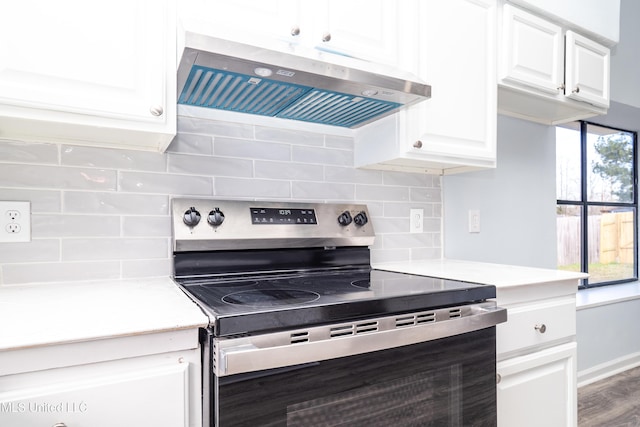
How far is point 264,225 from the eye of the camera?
56.2 inches

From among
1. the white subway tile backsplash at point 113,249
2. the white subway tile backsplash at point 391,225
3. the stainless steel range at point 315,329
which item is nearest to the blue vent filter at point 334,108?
the stainless steel range at point 315,329

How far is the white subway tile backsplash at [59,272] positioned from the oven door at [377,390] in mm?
680

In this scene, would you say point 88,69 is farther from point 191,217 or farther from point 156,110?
point 191,217

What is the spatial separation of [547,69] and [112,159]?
1.85 meters

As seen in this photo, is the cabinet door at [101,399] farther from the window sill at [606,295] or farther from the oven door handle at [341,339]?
the window sill at [606,295]

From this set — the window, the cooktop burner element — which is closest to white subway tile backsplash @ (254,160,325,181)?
the cooktop burner element

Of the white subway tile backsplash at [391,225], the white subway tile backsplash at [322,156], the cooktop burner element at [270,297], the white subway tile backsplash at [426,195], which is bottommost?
the cooktop burner element at [270,297]

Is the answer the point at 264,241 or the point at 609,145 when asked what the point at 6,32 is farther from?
the point at 609,145

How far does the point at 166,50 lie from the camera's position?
109cm

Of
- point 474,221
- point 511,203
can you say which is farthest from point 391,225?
point 511,203

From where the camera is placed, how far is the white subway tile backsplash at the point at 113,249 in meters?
1.24

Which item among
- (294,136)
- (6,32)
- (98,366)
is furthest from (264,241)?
(6,32)

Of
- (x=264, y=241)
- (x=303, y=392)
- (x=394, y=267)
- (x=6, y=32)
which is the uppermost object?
(x=6, y=32)

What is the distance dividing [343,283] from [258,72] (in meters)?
0.66
